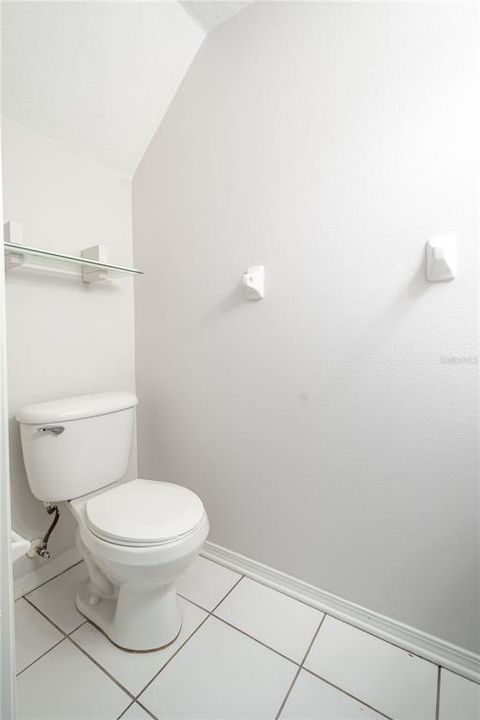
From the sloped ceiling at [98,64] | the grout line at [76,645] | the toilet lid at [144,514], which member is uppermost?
the sloped ceiling at [98,64]

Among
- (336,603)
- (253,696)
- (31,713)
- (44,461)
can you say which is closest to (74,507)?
(44,461)

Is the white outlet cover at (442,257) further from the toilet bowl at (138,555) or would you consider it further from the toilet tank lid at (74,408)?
the toilet tank lid at (74,408)

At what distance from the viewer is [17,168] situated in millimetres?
1170

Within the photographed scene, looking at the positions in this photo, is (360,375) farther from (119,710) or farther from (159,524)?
(119,710)

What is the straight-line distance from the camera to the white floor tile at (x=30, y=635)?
0.98 m

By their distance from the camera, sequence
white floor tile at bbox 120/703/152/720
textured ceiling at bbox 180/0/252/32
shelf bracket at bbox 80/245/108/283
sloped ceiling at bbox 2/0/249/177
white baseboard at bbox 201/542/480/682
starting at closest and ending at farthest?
white floor tile at bbox 120/703/152/720 → white baseboard at bbox 201/542/480/682 → sloped ceiling at bbox 2/0/249/177 → textured ceiling at bbox 180/0/252/32 → shelf bracket at bbox 80/245/108/283

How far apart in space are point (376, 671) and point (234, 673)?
1.34ft

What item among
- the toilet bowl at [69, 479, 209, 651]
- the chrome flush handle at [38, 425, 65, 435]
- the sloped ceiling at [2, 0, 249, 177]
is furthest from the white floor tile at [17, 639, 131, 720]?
the sloped ceiling at [2, 0, 249, 177]

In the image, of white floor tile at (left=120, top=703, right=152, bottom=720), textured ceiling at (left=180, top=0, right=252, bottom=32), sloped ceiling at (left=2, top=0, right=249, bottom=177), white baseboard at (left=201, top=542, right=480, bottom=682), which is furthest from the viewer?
textured ceiling at (left=180, top=0, right=252, bottom=32)

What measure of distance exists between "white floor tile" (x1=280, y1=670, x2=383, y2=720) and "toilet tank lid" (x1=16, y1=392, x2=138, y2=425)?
1017 millimetres

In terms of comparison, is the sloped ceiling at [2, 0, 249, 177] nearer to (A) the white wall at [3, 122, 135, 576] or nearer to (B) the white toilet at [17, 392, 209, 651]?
(A) the white wall at [3, 122, 135, 576]

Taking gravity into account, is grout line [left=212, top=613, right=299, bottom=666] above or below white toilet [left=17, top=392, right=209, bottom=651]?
below

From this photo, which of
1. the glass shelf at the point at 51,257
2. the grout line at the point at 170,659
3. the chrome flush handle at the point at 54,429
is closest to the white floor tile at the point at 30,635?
the grout line at the point at 170,659

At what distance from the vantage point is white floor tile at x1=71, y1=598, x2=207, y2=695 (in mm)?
925
